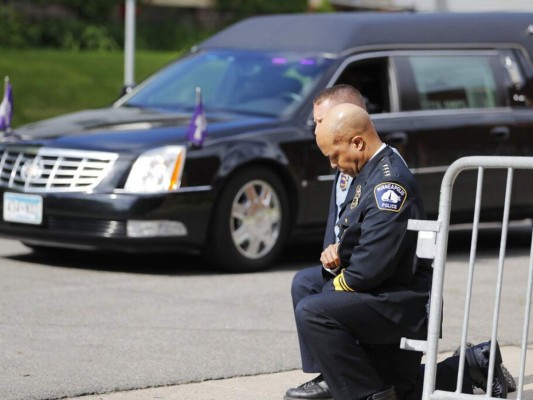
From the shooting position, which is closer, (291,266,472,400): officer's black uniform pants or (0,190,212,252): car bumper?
(291,266,472,400): officer's black uniform pants

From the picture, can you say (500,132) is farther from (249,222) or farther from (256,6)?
(256,6)

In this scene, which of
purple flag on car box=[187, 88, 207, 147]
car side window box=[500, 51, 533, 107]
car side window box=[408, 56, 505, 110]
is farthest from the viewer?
car side window box=[500, 51, 533, 107]

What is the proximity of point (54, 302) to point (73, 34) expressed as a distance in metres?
26.2

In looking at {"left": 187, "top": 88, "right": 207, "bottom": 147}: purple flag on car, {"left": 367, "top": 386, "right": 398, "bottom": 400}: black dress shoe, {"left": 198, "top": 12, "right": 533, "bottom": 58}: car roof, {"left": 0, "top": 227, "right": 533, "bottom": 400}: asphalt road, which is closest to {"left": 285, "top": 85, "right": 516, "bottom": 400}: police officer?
{"left": 367, "top": 386, "right": 398, "bottom": 400}: black dress shoe

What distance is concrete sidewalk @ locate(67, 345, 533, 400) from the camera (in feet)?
18.8

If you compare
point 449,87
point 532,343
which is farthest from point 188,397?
point 449,87

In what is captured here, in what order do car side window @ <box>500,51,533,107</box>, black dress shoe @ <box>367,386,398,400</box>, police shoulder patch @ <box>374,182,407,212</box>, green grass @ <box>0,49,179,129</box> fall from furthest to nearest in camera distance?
green grass @ <box>0,49,179,129</box> → car side window @ <box>500,51,533,107</box> → black dress shoe @ <box>367,386,398,400</box> → police shoulder patch @ <box>374,182,407,212</box>

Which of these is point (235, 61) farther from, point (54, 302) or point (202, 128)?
point (54, 302)

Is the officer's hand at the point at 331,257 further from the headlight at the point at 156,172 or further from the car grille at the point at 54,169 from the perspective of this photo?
the car grille at the point at 54,169

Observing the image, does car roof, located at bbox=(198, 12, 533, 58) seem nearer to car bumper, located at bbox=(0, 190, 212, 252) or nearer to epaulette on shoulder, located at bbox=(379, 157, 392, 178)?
car bumper, located at bbox=(0, 190, 212, 252)

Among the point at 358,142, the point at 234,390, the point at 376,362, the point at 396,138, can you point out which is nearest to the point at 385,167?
the point at 358,142

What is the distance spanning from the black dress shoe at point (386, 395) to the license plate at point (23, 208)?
179 inches

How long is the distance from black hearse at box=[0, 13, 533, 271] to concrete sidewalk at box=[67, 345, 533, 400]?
2.97 metres

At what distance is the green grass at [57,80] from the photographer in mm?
23562
